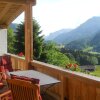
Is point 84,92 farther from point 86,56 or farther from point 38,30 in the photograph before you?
point 86,56

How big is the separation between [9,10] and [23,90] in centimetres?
631

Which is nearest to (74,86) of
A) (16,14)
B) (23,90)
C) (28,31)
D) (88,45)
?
(23,90)

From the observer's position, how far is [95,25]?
6988cm

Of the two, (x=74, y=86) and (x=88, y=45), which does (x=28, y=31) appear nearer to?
(x=74, y=86)

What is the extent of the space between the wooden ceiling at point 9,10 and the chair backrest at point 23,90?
365 centimetres

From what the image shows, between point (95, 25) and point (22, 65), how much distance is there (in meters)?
64.3

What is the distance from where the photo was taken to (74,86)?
14.9 ft

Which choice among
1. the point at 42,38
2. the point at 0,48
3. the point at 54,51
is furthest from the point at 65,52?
the point at 0,48

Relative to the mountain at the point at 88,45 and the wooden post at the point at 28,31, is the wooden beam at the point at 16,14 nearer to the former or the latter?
the wooden post at the point at 28,31

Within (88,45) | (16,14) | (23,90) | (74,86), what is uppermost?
(16,14)

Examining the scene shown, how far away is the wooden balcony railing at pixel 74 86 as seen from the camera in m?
3.91

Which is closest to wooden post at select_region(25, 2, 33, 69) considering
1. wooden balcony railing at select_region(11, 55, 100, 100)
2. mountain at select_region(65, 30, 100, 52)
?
wooden balcony railing at select_region(11, 55, 100, 100)

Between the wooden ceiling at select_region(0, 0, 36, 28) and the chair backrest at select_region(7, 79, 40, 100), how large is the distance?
12.0ft

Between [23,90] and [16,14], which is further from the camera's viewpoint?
[16,14]
